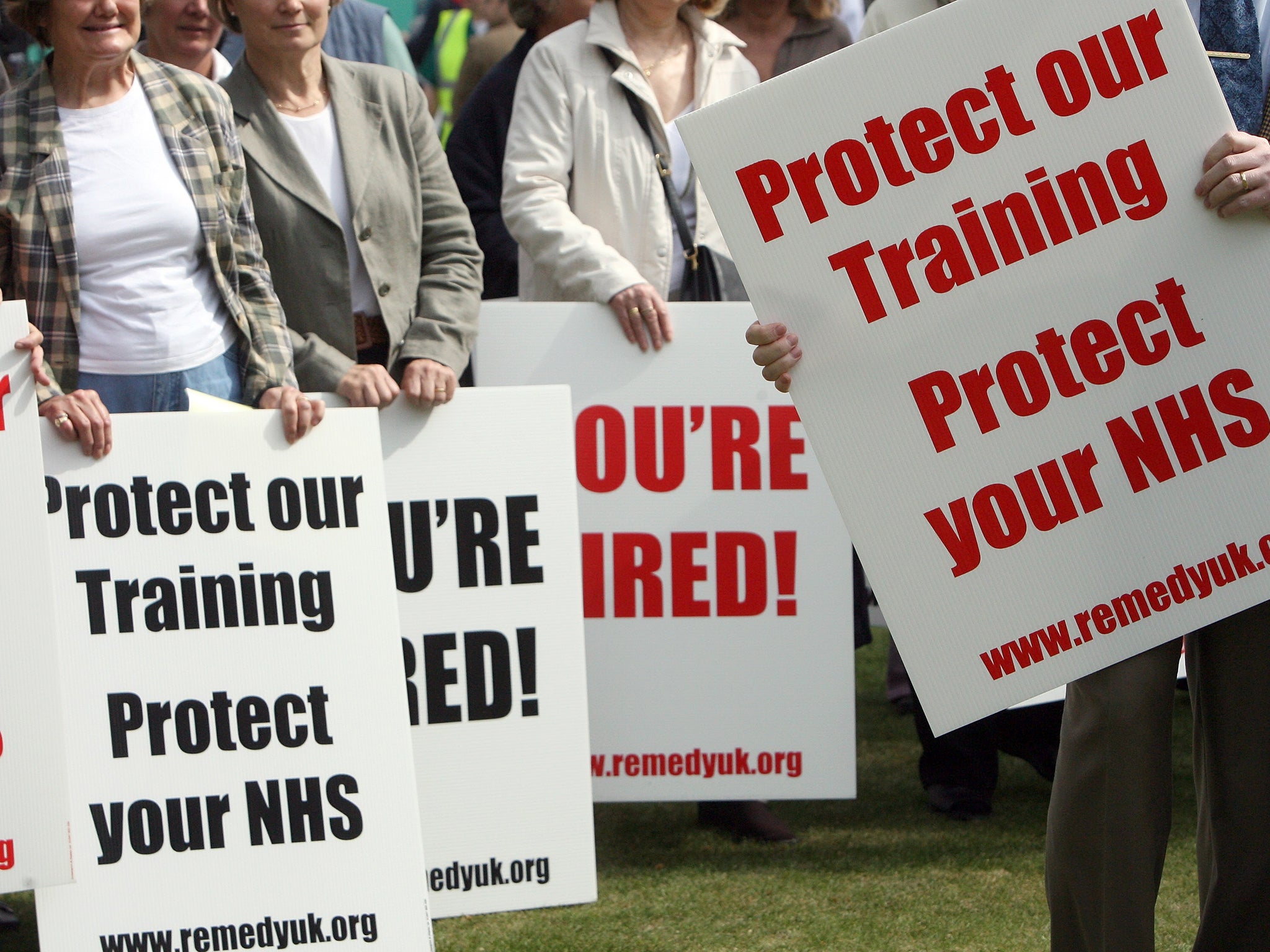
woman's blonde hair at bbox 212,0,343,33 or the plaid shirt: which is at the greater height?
woman's blonde hair at bbox 212,0,343,33

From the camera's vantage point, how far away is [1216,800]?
8.36 feet

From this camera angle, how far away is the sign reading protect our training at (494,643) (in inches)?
140

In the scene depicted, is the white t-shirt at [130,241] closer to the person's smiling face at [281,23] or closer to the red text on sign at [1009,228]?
the person's smiling face at [281,23]

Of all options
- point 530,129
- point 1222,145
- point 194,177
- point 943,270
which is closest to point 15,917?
point 194,177

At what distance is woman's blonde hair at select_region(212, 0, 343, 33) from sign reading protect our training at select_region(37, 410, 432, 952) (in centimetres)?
109

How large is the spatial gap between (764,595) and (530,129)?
1.27 metres

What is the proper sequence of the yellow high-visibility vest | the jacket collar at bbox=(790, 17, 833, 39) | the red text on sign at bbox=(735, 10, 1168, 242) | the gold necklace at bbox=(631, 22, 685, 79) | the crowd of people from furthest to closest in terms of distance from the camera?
1. the yellow high-visibility vest
2. the jacket collar at bbox=(790, 17, 833, 39)
3. the gold necklace at bbox=(631, 22, 685, 79)
4. the crowd of people
5. the red text on sign at bbox=(735, 10, 1168, 242)

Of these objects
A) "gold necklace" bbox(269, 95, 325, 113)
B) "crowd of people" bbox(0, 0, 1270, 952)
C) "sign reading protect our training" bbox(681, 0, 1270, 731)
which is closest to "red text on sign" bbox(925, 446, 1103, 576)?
"sign reading protect our training" bbox(681, 0, 1270, 731)

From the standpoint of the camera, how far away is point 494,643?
3609 mm

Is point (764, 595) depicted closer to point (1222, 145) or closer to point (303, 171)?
point (303, 171)

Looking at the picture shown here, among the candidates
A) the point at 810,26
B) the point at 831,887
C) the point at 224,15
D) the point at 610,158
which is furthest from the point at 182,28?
the point at 831,887

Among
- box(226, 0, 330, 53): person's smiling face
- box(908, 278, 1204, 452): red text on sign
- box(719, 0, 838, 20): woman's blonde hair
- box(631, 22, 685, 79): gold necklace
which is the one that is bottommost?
box(908, 278, 1204, 452): red text on sign

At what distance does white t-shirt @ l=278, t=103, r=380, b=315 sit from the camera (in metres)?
3.68

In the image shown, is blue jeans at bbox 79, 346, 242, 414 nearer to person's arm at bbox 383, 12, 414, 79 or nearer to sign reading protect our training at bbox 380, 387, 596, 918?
sign reading protect our training at bbox 380, 387, 596, 918
